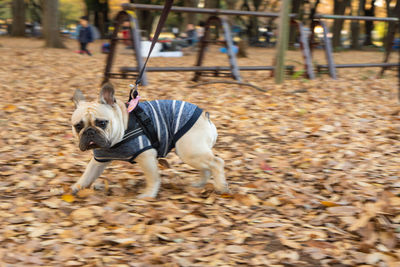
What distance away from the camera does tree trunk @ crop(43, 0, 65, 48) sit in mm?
14086

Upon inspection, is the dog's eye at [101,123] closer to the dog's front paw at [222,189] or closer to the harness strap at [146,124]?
the harness strap at [146,124]

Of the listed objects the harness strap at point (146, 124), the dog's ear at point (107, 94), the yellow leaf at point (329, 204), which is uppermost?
the dog's ear at point (107, 94)

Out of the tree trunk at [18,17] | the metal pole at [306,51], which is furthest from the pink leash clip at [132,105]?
the tree trunk at [18,17]

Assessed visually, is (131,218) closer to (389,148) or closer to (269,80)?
(389,148)

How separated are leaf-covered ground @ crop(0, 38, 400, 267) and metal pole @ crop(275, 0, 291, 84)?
1.32m

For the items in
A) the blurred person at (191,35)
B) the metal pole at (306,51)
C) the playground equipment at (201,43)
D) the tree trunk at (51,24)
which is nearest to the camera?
the playground equipment at (201,43)

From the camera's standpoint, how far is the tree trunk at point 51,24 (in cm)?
1409

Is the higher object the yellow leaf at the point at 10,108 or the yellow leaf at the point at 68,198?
the yellow leaf at the point at 10,108

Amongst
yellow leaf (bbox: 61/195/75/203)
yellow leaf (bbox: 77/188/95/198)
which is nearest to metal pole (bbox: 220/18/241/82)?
yellow leaf (bbox: 77/188/95/198)

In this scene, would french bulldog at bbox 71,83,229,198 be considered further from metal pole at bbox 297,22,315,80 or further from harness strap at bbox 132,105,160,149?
metal pole at bbox 297,22,315,80

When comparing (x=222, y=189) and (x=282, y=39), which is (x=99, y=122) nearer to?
(x=222, y=189)

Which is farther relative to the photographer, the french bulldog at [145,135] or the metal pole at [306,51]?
the metal pole at [306,51]

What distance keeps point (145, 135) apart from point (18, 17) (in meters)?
23.7

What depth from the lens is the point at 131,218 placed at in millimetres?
3500
